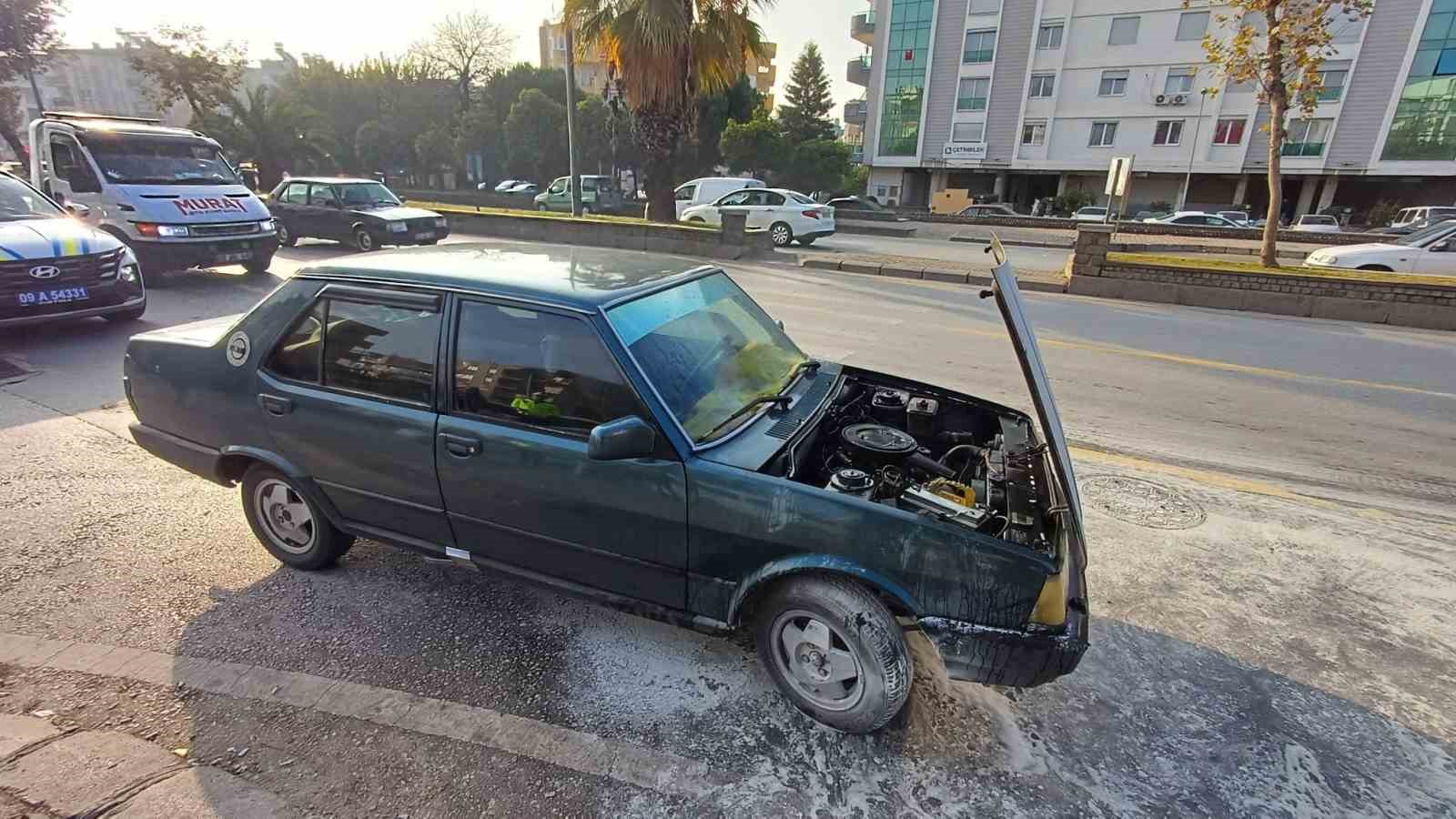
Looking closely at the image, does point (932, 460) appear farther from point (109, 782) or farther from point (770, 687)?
point (109, 782)

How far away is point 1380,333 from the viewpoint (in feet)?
32.6

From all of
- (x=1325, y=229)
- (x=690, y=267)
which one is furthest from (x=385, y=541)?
(x=1325, y=229)

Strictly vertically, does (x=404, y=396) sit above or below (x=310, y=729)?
above

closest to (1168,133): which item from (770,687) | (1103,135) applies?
(1103,135)

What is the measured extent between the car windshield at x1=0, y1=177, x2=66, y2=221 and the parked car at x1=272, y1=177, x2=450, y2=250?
21.2 ft

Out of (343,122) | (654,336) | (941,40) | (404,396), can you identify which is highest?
(941,40)

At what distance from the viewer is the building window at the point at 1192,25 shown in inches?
1425

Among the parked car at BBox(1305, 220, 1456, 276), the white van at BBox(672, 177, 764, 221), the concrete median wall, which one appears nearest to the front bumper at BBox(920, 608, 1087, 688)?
the concrete median wall

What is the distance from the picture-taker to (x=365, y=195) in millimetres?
14414

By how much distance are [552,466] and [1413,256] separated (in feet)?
58.4

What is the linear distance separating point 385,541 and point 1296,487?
5631 mm

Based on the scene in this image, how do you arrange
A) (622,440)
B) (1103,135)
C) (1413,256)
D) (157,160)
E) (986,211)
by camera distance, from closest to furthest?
(622,440) < (157,160) < (1413,256) < (986,211) < (1103,135)

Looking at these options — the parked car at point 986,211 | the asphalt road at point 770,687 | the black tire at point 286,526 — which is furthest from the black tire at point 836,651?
the parked car at point 986,211

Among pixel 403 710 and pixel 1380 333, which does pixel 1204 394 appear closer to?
pixel 1380 333
